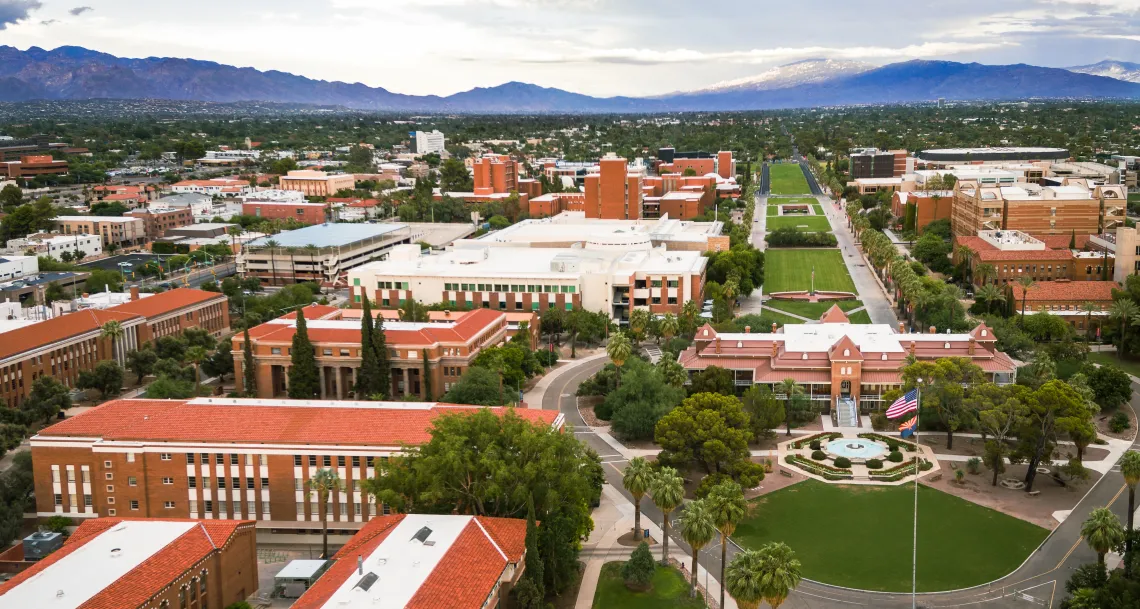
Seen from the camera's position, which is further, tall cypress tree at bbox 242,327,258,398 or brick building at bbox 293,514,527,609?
tall cypress tree at bbox 242,327,258,398

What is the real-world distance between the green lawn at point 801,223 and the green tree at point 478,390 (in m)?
111

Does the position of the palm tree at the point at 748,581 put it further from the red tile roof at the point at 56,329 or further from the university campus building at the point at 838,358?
the red tile roof at the point at 56,329

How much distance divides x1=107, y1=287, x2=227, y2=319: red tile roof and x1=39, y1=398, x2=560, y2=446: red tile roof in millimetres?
36108

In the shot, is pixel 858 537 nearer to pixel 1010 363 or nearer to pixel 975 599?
pixel 975 599

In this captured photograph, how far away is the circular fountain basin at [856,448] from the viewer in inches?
2692

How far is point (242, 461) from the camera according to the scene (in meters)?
57.8

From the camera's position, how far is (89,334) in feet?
292

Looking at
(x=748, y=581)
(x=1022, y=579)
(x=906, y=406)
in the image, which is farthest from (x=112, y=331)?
(x=1022, y=579)

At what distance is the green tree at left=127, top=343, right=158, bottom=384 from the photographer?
88.2 m

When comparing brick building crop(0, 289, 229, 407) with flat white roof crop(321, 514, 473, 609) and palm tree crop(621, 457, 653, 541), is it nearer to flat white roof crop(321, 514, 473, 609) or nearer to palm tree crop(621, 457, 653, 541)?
flat white roof crop(321, 514, 473, 609)

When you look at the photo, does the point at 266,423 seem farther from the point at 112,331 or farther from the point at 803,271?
the point at 803,271

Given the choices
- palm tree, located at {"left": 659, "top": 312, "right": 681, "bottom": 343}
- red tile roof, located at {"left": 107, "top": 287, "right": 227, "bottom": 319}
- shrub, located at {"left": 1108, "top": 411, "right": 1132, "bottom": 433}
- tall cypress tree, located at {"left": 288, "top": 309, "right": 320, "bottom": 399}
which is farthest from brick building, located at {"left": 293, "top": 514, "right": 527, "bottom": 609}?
red tile roof, located at {"left": 107, "top": 287, "right": 227, "bottom": 319}

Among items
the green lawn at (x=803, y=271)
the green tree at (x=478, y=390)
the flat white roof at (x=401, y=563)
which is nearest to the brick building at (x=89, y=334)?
the green tree at (x=478, y=390)

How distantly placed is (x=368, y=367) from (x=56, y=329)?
2940 cm
